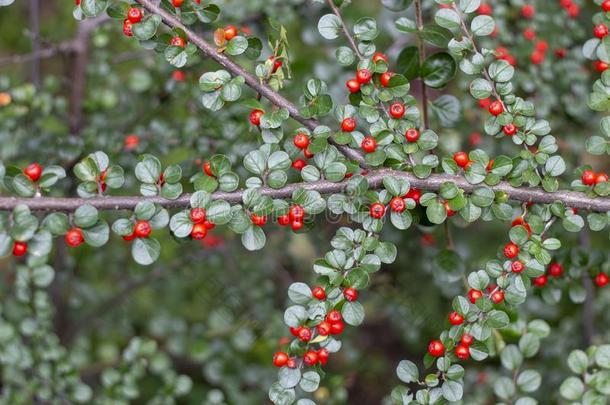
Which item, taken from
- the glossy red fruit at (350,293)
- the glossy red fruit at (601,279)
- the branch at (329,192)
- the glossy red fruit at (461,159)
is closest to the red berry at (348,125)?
the branch at (329,192)

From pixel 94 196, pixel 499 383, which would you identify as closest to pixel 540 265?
pixel 499 383

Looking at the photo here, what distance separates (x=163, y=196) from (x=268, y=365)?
4.79 feet

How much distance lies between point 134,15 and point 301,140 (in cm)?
40

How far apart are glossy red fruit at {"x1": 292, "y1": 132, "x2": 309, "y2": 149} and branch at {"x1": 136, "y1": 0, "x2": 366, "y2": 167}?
0.05 meters

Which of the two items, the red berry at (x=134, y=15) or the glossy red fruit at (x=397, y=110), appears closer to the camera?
the red berry at (x=134, y=15)

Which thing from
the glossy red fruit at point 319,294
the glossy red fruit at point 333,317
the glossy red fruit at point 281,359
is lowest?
the glossy red fruit at point 281,359

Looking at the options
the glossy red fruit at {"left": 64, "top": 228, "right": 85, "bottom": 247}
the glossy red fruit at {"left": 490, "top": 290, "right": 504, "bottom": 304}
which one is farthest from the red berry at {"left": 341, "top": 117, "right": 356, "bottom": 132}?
the glossy red fruit at {"left": 64, "top": 228, "right": 85, "bottom": 247}

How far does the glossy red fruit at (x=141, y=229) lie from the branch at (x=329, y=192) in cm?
3

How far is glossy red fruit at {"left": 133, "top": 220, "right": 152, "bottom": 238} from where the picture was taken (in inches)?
52.2

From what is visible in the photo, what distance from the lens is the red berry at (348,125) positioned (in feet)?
4.76

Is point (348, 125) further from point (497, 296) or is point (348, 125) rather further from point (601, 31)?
point (601, 31)

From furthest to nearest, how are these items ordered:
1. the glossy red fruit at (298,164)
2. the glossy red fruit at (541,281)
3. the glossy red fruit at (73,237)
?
the glossy red fruit at (541,281), the glossy red fruit at (298,164), the glossy red fruit at (73,237)

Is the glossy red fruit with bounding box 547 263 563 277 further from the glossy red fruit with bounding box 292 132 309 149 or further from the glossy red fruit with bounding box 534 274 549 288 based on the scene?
the glossy red fruit with bounding box 292 132 309 149

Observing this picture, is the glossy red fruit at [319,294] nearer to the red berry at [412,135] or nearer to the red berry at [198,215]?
the red berry at [198,215]
